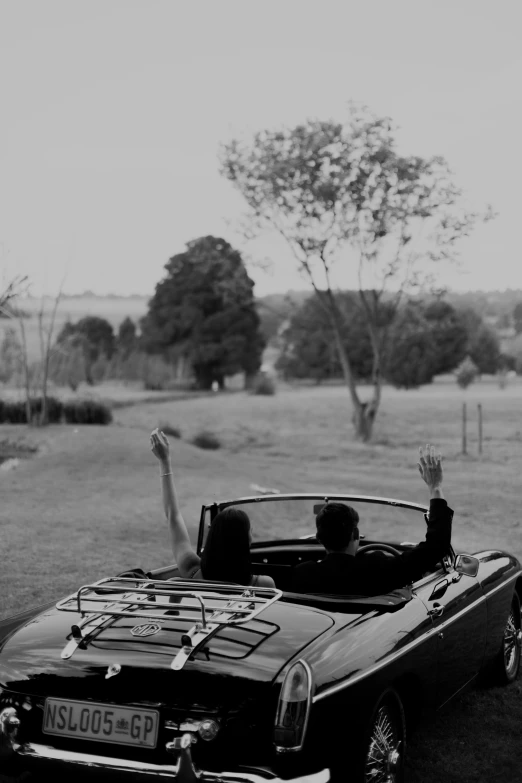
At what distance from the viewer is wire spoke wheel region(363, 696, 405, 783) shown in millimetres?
3641

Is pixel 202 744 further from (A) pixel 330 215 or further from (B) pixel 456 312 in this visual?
(B) pixel 456 312

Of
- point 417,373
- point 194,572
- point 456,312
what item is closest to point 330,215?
point 194,572

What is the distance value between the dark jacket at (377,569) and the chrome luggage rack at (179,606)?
16.2 inches

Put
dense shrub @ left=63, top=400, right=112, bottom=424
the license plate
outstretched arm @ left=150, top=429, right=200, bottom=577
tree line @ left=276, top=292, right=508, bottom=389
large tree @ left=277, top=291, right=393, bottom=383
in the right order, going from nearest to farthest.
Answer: the license plate → outstretched arm @ left=150, top=429, right=200, bottom=577 → dense shrub @ left=63, top=400, right=112, bottom=424 → large tree @ left=277, top=291, right=393, bottom=383 → tree line @ left=276, top=292, right=508, bottom=389

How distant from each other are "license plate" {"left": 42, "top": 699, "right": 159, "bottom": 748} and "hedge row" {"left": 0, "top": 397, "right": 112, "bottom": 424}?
2355 cm

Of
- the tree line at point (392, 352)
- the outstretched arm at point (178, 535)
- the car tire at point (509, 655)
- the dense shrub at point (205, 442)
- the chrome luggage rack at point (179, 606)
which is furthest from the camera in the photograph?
the tree line at point (392, 352)

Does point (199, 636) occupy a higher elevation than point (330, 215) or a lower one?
lower

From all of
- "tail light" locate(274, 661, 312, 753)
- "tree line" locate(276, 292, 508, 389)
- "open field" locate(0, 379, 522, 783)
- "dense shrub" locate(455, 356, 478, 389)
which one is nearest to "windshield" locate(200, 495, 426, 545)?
"open field" locate(0, 379, 522, 783)

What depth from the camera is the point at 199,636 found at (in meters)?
3.41

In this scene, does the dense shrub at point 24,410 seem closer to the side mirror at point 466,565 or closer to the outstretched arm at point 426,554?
the side mirror at point 466,565

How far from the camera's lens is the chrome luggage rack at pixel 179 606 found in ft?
11.3

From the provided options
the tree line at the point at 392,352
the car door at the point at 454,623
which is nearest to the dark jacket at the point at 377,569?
the car door at the point at 454,623

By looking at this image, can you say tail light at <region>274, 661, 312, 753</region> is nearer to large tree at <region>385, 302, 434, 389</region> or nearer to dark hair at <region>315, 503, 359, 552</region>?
dark hair at <region>315, 503, 359, 552</region>

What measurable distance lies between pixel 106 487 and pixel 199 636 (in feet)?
46.6
